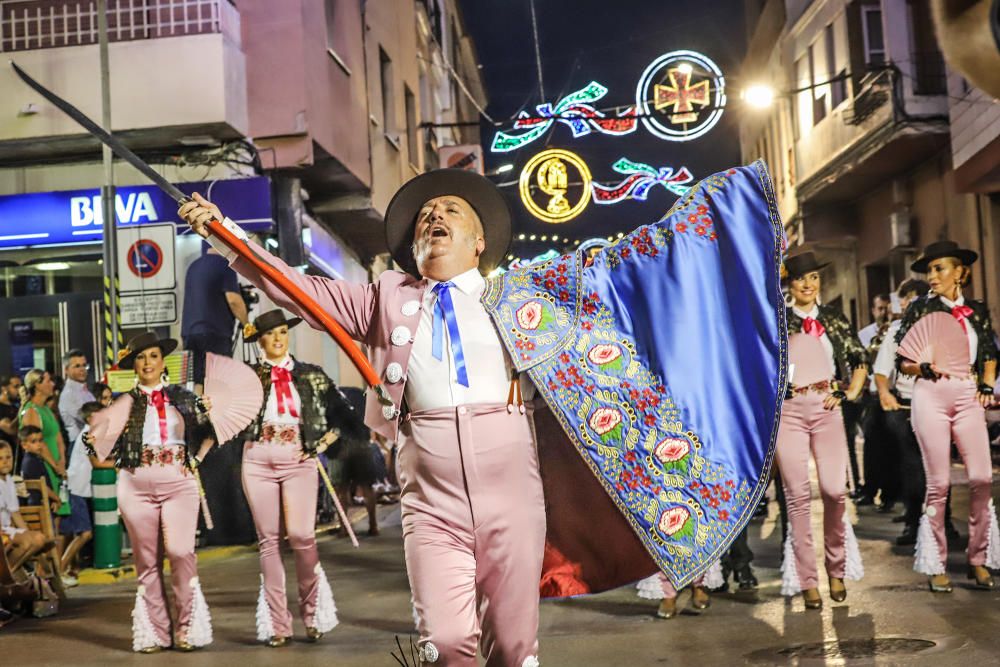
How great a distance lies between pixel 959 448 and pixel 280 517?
4.81 meters

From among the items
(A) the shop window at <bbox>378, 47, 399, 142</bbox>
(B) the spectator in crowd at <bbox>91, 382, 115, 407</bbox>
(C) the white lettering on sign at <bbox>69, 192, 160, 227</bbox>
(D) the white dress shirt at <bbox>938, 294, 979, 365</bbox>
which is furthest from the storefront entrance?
(D) the white dress shirt at <bbox>938, 294, 979, 365</bbox>

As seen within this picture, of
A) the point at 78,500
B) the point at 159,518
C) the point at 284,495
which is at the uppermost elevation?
the point at 284,495

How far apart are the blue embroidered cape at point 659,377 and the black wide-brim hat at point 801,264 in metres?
3.87

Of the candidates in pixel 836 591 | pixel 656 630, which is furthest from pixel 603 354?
pixel 836 591

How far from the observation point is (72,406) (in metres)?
14.9

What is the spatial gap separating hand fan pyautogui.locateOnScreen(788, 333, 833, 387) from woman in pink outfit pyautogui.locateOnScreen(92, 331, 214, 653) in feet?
14.0

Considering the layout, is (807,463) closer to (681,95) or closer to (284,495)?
(284,495)

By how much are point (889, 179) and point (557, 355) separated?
1004 inches

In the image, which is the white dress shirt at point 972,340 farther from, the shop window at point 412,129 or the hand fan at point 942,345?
the shop window at point 412,129

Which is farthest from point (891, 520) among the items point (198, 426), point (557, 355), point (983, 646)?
point (557, 355)

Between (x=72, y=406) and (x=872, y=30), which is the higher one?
(x=872, y=30)

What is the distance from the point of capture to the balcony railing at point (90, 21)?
1777 centimetres

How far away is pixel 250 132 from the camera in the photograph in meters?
18.7

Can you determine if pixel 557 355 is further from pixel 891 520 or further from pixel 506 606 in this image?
pixel 891 520
